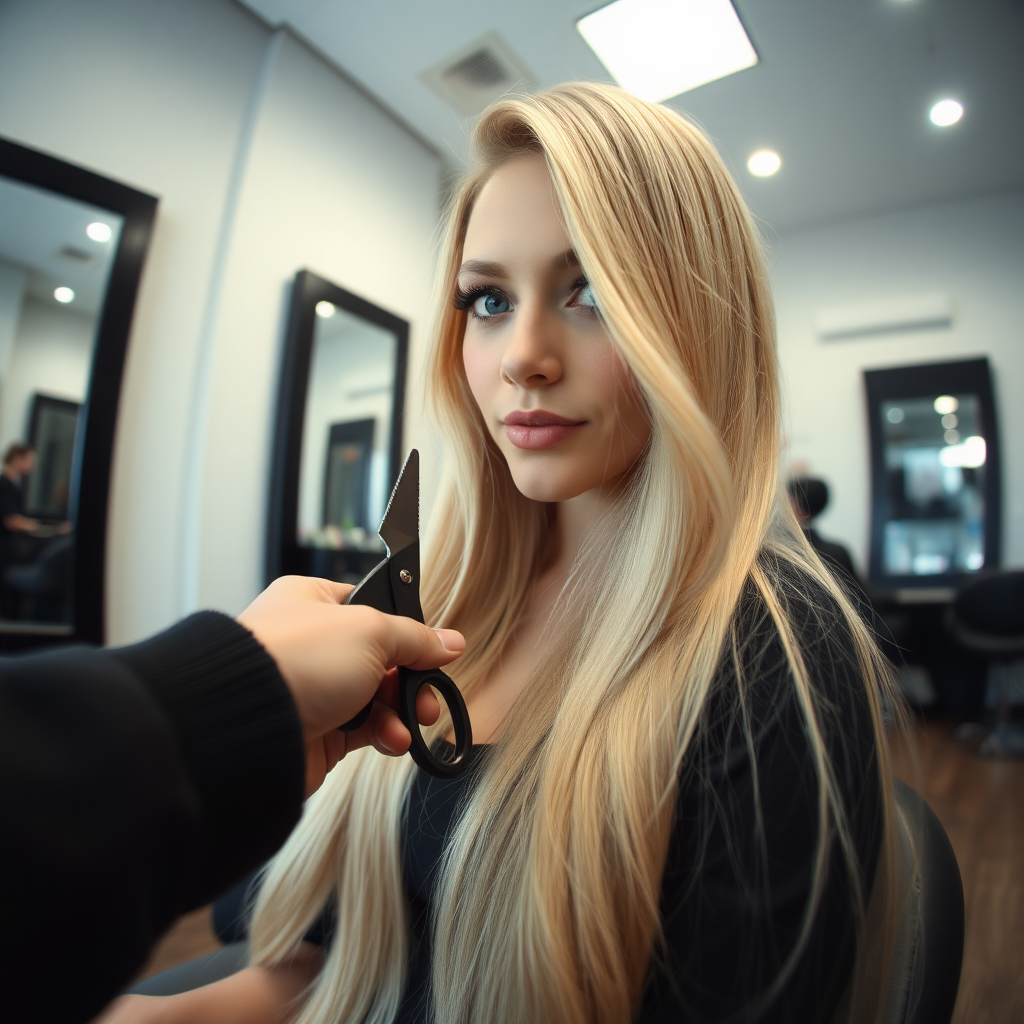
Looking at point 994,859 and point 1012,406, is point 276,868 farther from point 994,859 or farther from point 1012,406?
point 1012,406

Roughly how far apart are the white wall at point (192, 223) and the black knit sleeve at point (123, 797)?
1816 millimetres

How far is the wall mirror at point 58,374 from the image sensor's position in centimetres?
159

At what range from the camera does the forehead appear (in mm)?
662

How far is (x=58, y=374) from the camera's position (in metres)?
1.69

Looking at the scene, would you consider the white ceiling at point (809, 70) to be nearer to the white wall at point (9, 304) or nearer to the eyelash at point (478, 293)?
the white wall at point (9, 304)

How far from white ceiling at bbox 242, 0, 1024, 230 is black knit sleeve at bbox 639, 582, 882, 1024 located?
1.93 metres

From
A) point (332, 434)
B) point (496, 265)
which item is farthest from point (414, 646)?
point (332, 434)

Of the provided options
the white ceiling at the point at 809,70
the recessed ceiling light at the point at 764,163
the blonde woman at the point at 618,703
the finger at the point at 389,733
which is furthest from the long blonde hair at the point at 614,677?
the recessed ceiling light at the point at 764,163

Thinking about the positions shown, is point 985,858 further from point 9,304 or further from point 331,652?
point 9,304

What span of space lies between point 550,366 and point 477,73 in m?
2.51

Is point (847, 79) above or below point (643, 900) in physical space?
above

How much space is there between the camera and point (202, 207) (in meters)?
2.11

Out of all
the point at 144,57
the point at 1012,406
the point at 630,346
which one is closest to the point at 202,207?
the point at 144,57

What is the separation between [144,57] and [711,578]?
241 centimetres
